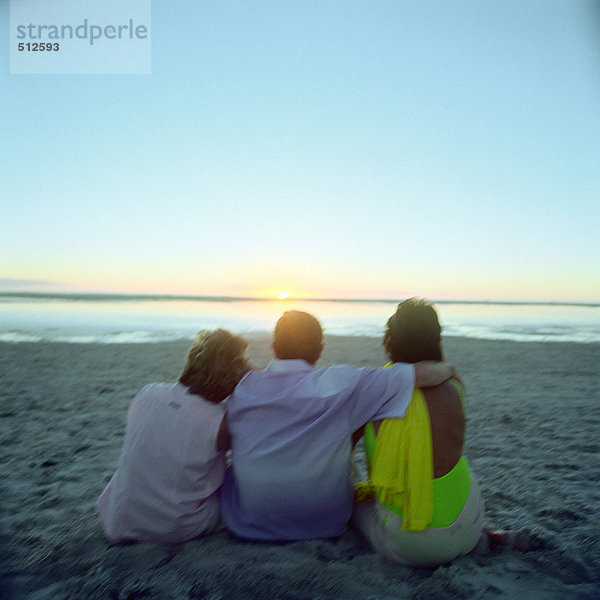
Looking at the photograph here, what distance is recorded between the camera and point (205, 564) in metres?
2.42

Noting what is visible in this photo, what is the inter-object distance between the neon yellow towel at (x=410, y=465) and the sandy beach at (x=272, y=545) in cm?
32

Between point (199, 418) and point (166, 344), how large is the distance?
8.78m

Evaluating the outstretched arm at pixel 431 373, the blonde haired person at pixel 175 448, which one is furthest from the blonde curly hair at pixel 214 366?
the outstretched arm at pixel 431 373

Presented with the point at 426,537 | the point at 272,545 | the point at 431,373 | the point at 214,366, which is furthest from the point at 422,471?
the point at 214,366

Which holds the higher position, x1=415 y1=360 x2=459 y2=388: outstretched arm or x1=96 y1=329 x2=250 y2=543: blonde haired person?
x1=415 y1=360 x2=459 y2=388: outstretched arm

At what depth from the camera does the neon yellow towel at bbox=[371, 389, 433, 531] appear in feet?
7.65

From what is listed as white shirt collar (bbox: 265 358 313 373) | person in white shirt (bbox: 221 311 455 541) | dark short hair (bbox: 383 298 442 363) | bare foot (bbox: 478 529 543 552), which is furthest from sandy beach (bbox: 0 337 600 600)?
dark short hair (bbox: 383 298 442 363)

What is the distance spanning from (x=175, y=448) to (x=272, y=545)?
71 cm

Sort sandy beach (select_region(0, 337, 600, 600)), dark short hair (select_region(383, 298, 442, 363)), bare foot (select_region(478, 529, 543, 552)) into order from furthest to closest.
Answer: bare foot (select_region(478, 529, 543, 552)), dark short hair (select_region(383, 298, 442, 363)), sandy beach (select_region(0, 337, 600, 600))

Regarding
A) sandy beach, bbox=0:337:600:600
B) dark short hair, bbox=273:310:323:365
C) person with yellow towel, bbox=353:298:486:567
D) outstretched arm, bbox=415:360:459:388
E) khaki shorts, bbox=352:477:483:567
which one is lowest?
sandy beach, bbox=0:337:600:600

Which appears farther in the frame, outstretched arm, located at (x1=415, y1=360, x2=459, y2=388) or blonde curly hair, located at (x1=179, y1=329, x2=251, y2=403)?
blonde curly hair, located at (x1=179, y1=329, x2=251, y2=403)

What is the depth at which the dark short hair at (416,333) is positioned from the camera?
2510 millimetres

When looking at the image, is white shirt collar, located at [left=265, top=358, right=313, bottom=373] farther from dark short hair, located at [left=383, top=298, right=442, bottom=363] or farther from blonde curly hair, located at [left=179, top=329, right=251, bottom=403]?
dark short hair, located at [left=383, top=298, right=442, bottom=363]

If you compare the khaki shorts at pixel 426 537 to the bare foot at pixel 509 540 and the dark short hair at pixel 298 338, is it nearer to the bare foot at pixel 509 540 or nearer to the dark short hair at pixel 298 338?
the bare foot at pixel 509 540
